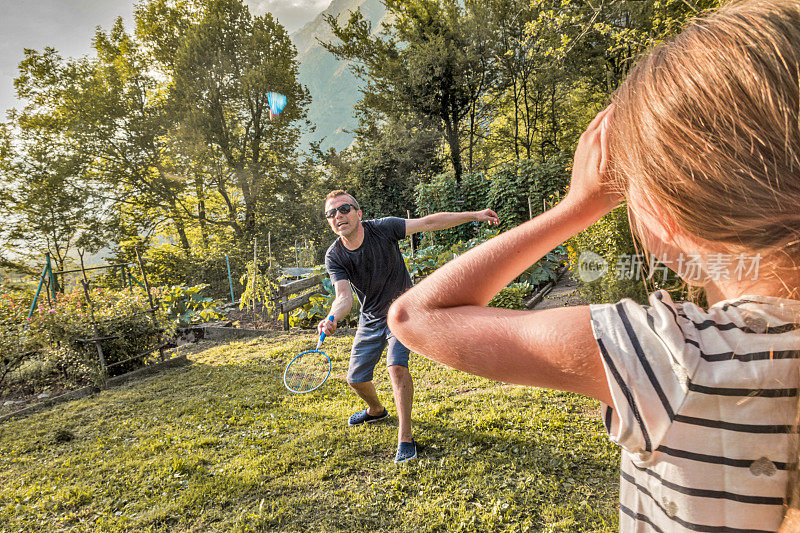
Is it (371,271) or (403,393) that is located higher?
(371,271)

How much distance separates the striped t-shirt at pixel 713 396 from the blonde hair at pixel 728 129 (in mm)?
123

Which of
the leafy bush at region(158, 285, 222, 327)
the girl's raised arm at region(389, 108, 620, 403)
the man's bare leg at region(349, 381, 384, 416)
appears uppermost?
the girl's raised arm at region(389, 108, 620, 403)

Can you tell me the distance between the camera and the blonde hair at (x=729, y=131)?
485 mm

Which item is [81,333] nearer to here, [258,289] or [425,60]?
[258,289]

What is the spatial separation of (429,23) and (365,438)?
785 inches

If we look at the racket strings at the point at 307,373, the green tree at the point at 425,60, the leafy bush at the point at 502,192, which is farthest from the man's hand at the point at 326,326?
the green tree at the point at 425,60

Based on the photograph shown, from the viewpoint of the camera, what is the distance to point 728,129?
504 mm

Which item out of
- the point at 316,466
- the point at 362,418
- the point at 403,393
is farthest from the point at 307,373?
the point at 403,393

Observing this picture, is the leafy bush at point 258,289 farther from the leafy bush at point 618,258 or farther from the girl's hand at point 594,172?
the girl's hand at point 594,172

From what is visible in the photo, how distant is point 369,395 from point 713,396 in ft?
13.1

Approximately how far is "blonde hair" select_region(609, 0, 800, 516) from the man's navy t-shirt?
344 cm

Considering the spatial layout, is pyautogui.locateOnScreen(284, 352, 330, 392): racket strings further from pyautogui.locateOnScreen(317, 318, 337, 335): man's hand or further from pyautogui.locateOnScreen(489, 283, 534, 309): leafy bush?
pyautogui.locateOnScreen(489, 283, 534, 309): leafy bush

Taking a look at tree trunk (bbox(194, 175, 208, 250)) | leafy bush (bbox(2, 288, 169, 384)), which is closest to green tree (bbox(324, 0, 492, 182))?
tree trunk (bbox(194, 175, 208, 250))

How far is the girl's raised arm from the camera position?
591 millimetres
